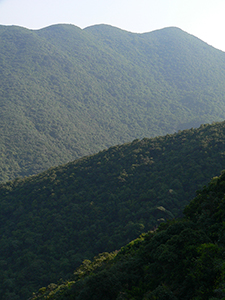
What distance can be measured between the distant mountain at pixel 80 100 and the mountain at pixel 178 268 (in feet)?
282

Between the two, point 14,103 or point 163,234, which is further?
point 14,103

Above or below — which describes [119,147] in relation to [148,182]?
above

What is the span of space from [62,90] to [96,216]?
134 metres

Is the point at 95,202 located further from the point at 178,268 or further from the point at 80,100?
the point at 80,100

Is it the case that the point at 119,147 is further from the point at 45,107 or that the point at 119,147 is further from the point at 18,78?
the point at 18,78

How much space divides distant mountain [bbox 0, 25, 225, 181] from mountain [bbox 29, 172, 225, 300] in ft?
282

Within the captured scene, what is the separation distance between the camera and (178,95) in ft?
572

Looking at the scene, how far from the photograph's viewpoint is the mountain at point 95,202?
1207 inches

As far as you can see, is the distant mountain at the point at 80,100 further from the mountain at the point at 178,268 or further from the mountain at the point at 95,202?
the mountain at the point at 178,268

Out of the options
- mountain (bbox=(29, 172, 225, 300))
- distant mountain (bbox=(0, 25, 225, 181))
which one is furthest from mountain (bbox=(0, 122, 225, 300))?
distant mountain (bbox=(0, 25, 225, 181))

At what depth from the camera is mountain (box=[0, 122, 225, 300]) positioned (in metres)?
30.7

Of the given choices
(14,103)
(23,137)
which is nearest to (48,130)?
(23,137)

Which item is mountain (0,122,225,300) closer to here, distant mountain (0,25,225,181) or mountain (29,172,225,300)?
mountain (29,172,225,300)

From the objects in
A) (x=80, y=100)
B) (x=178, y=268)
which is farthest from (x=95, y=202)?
(x=80, y=100)
